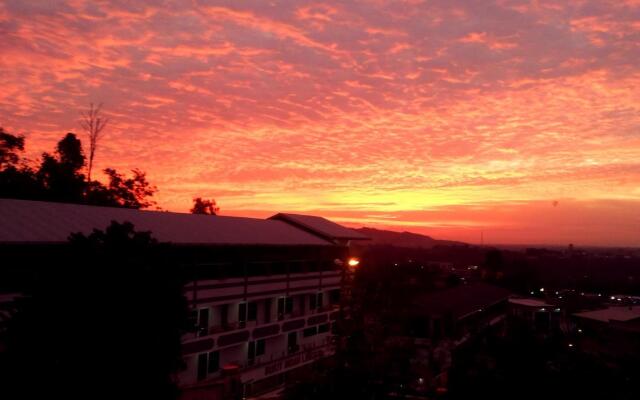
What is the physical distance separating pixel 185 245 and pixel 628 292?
238 feet

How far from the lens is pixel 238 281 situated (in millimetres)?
29328

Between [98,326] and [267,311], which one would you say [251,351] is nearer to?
[267,311]

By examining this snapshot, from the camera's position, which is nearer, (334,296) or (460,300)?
(334,296)

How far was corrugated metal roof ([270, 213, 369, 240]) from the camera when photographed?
129 feet

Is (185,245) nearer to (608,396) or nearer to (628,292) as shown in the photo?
(608,396)

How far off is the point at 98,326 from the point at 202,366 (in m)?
16.7

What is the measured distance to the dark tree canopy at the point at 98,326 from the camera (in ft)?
38.1

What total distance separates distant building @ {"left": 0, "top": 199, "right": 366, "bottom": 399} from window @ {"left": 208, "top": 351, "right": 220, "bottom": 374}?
5 centimetres

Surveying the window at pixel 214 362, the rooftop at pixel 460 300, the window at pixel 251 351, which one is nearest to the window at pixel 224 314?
the window at pixel 214 362

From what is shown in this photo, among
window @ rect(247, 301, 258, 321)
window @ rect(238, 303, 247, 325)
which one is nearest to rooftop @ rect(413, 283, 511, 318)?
window @ rect(247, 301, 258, 321)

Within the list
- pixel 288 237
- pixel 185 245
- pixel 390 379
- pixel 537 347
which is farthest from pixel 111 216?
pixel 537 347

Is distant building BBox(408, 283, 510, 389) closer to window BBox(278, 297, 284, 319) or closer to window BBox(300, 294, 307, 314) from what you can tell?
window BBox(300, 294, 307, 314)

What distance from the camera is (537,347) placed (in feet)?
35.9

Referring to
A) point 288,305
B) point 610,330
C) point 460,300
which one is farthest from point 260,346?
point 610,330
